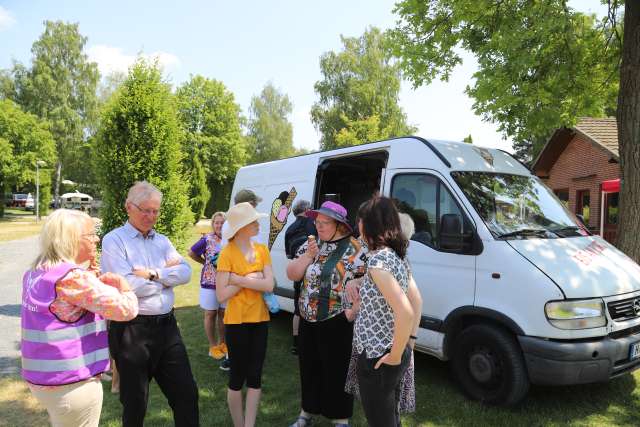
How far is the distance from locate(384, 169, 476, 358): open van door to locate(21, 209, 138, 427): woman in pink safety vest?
3.03m

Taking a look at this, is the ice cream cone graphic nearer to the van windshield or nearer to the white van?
the white van

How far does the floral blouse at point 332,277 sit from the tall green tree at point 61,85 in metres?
42.6

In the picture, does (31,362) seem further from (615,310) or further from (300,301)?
(615,310)

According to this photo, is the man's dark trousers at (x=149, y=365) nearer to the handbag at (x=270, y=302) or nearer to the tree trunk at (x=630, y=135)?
the handbag at (x=270, y=302)

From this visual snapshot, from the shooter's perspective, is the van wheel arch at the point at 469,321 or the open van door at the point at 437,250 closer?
the van wheel arch at the point at 469,321

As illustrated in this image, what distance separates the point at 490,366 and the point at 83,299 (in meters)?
3.47

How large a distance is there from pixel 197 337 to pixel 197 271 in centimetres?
678

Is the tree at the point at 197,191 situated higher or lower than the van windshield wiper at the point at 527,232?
higher

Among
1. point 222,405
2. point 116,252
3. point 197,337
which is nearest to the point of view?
point 116,252

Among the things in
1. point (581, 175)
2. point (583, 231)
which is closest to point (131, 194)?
point (583, 231)

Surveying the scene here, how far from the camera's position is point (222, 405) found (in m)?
4.16

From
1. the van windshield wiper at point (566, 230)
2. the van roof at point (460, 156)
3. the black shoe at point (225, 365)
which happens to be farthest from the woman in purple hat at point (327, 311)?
the van windshield wiper at point (566, 230)

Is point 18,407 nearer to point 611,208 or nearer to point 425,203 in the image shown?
point 425,203

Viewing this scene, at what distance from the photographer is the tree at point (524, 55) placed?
7.34 m
